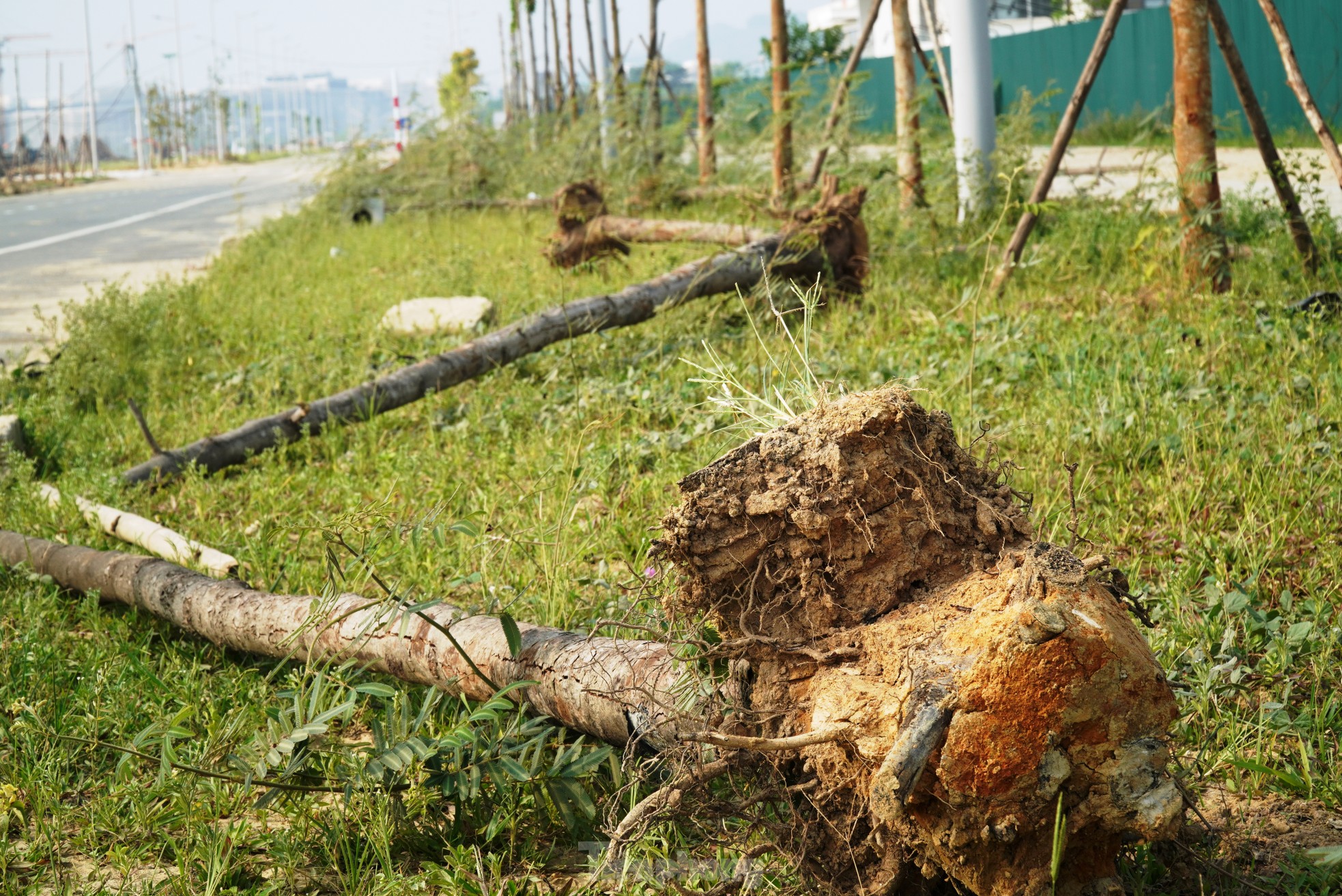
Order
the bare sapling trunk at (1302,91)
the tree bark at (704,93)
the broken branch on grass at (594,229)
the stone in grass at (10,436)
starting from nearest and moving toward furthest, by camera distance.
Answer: the stone in grass at (10,436) → the bare sapling trunk at (1302,91) → the broken branch on grass at (594,229) → the tree bark at (704,93)

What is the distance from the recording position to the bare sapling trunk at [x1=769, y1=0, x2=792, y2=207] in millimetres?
8547

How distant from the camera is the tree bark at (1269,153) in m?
5.18

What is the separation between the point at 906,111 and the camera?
7648 mm

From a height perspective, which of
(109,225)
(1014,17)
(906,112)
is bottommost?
(906,112)

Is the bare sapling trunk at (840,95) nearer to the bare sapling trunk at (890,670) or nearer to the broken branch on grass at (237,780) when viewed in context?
the bare sapling trunk at (890,670)

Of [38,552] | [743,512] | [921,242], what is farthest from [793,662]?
[921,242]

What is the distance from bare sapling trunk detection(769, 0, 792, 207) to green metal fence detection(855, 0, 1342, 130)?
0.74 m

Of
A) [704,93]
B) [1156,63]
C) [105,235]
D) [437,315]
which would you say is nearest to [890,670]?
[437,315]

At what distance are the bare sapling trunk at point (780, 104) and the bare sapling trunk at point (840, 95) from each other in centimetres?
57

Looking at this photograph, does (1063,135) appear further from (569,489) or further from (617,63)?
(617,63)

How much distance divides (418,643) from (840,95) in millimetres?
6101

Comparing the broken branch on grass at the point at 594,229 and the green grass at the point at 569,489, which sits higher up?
the broken branch on grass at the point at 594,229

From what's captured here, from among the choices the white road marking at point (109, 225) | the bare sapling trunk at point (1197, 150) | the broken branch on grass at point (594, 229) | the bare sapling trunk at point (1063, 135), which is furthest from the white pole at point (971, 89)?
the white road marking at point (109, 225)

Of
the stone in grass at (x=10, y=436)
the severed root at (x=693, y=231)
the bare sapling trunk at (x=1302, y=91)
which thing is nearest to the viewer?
the stone in grass at (x=10, y=436)
